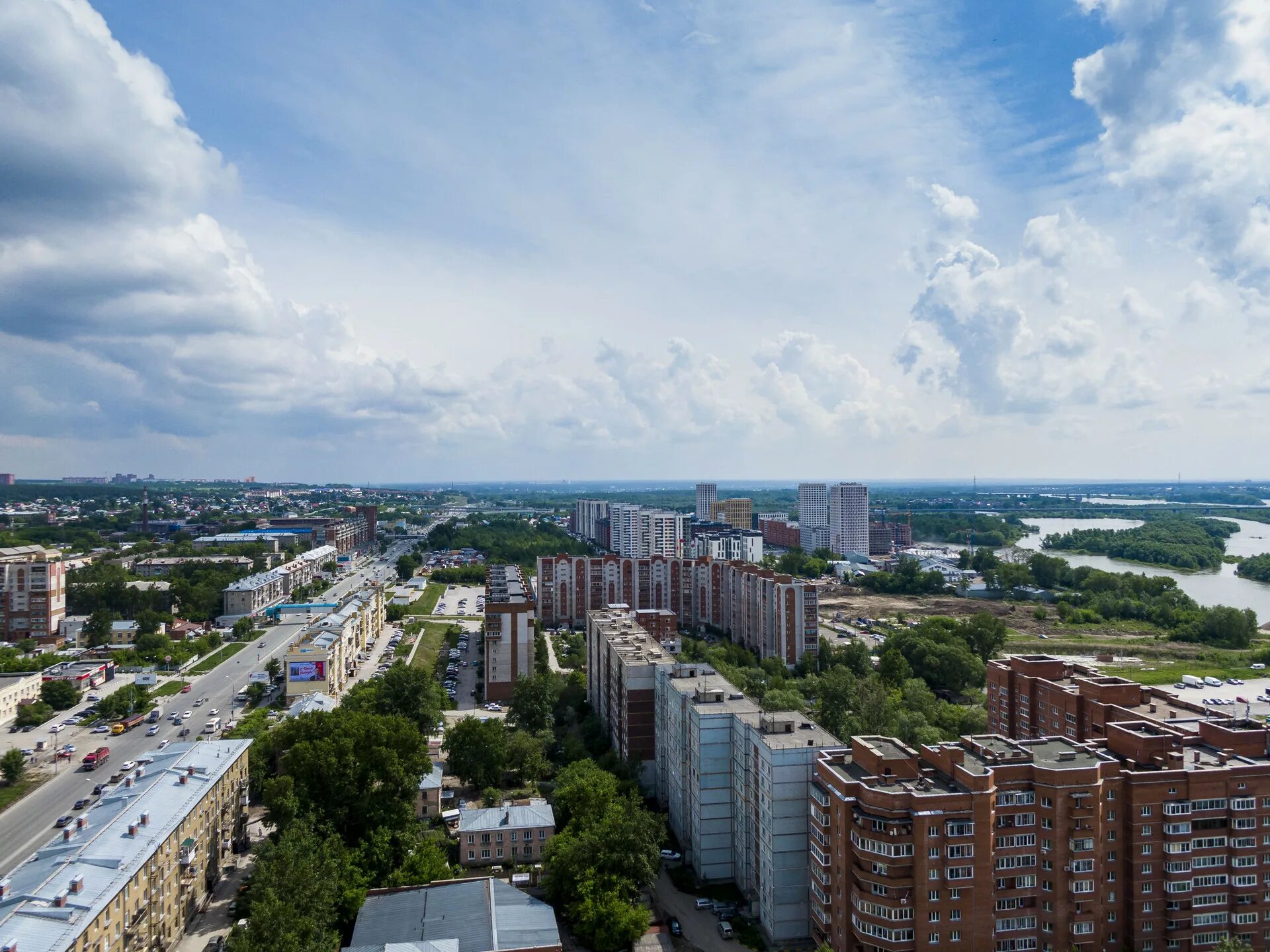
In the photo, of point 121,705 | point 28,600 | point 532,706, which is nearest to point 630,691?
point 532,706

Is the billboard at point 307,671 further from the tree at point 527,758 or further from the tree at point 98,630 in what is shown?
the tree at point 98,630

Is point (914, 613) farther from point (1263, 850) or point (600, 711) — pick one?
point (1263, 850)

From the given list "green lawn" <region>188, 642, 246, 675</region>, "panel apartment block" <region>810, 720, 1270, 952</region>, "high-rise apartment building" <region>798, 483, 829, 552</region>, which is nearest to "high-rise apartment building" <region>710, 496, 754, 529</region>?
"high-rise apartment building" <region>798, 483, 829, 552</region>

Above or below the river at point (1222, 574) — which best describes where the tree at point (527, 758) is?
above

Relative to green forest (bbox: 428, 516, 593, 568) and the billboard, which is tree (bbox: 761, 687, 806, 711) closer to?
the billboard

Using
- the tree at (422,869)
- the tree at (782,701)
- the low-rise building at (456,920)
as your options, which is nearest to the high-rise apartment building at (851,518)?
the tree at (782,701)

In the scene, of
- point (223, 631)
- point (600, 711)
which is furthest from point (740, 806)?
point (223, 631)
